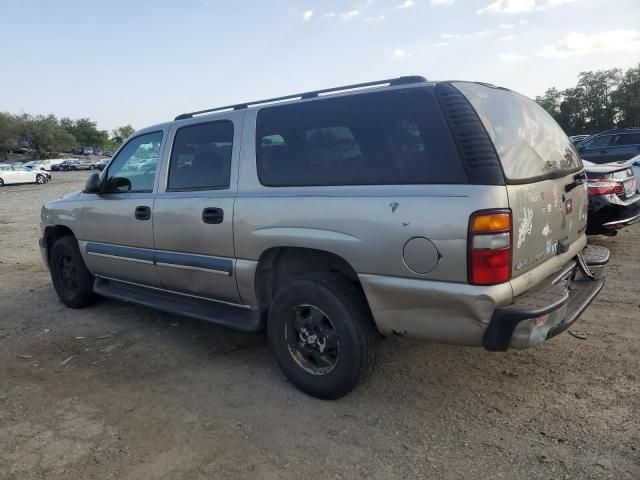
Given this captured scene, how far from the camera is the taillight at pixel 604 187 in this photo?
6.11 m

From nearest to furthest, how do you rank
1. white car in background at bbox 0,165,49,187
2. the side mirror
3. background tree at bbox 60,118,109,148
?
the side mirror
white car in background at bbox 0,165,49,187
background tree at bbox 60,118,109,148

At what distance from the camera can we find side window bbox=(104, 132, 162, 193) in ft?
14.2

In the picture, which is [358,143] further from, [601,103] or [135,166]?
[601,103]

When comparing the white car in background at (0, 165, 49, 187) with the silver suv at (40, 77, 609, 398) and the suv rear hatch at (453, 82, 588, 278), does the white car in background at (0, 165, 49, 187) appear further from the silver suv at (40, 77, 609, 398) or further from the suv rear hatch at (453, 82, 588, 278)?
the suv rear hatch at (453, 82, 588, 278)

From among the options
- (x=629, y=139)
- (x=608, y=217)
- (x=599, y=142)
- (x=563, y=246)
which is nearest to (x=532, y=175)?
(x=563, y=246)

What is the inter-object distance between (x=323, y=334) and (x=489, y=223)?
1.27m

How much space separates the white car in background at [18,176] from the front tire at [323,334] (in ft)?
118

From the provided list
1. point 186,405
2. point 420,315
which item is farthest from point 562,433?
point 186,405

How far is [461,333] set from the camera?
264cm

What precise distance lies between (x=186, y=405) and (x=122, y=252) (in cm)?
184

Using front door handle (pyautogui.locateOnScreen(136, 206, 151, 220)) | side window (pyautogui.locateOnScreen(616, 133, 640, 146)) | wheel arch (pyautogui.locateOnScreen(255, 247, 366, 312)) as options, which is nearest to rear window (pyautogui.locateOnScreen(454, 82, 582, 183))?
wheel arch (pyautogui.locateOnScreen(255, 247, 366, 312))

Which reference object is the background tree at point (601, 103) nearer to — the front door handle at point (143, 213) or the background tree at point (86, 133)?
the front door handle at point (143, 213)

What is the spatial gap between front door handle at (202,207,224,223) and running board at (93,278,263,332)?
0.67 m

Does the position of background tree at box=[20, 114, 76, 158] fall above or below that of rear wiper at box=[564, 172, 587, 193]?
above
